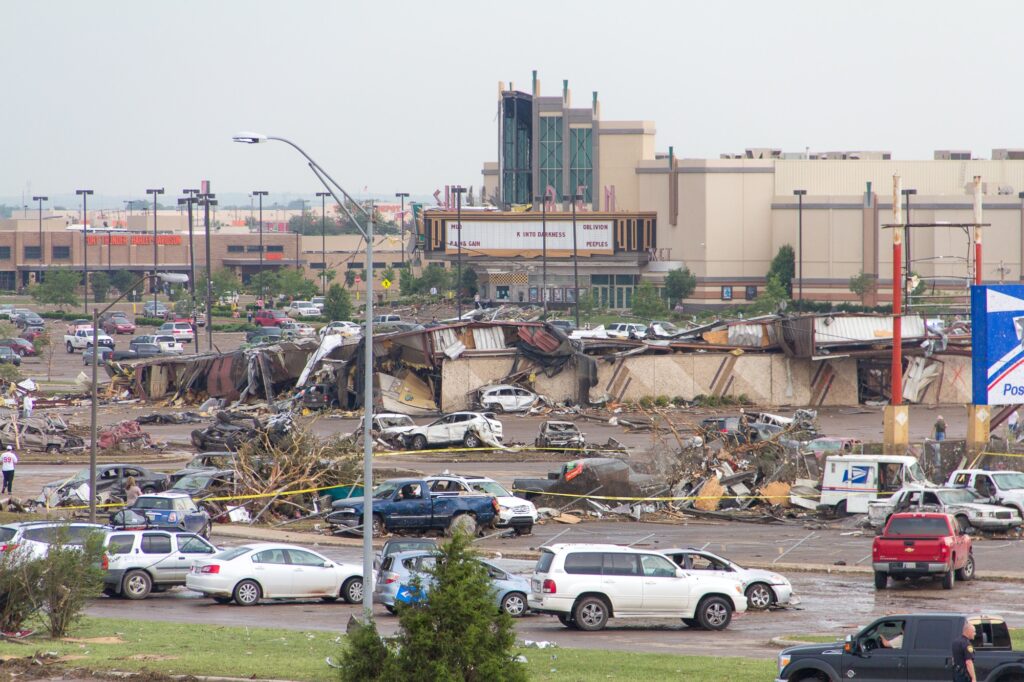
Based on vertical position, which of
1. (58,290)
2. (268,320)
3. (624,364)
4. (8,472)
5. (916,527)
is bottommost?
(8,472)

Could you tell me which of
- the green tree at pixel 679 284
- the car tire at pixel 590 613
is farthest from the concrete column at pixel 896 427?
the green tree at pixel 679 284

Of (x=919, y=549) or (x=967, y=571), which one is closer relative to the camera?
(x=919, y=549)

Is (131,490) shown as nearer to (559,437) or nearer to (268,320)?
(559,437)

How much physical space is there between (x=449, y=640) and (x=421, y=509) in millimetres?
19247

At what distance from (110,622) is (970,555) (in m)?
15.6

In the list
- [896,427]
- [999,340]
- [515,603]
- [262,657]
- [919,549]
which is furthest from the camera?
[896,427]

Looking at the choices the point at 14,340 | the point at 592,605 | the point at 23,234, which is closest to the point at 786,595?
the point at 592,605

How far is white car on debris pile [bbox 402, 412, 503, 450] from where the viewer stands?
4741 centimetres

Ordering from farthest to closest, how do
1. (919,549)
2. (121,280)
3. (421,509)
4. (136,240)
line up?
1. (136,240)
2. (121,280)
3. (421,509)
4. (919,549)

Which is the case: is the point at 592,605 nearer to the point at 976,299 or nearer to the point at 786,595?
the point at 786,595

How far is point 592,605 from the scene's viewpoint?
2122 cm

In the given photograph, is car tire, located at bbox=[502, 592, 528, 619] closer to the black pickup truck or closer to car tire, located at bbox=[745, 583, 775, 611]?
car tire, located at bbox=[745, 583, 775, 611]

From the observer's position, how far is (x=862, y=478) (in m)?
33.1

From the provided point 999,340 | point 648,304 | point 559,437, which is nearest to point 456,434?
point 559,437
